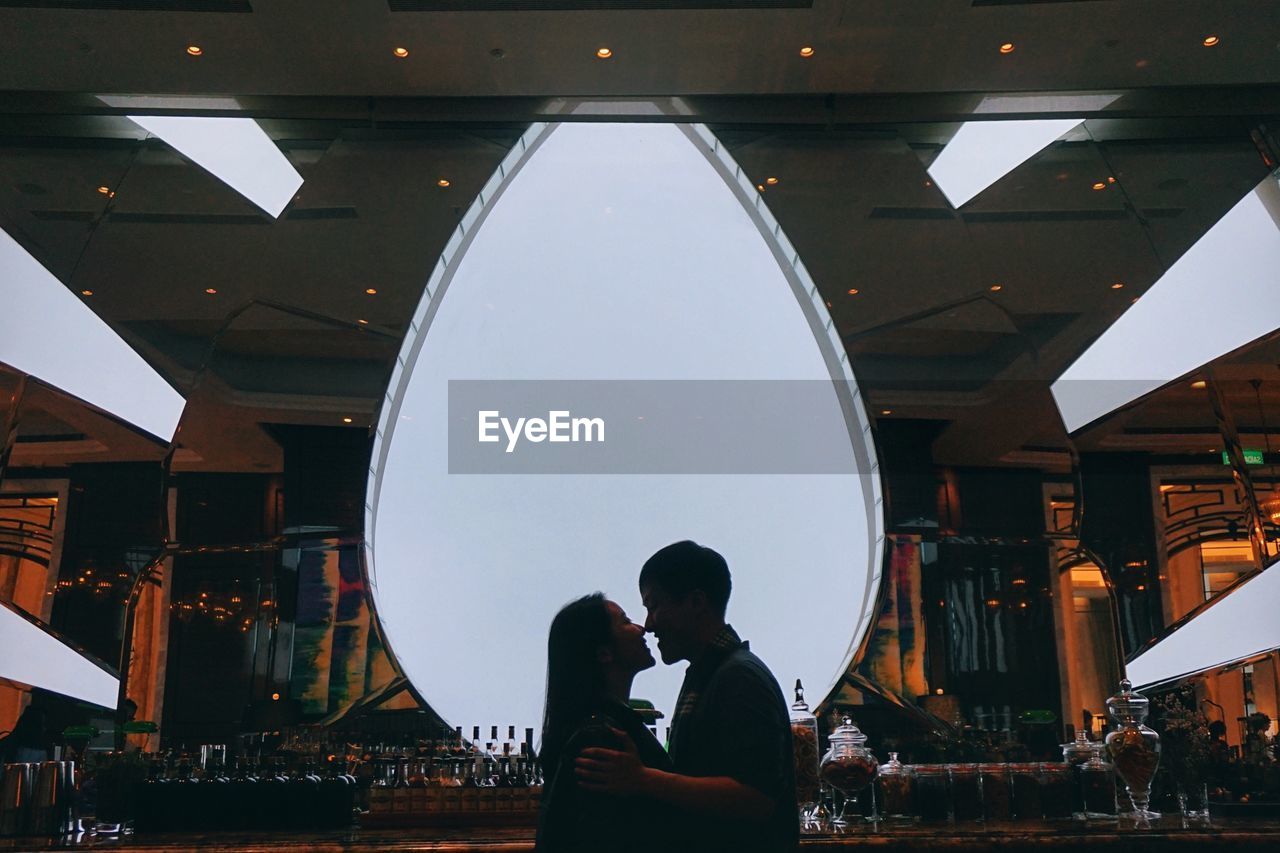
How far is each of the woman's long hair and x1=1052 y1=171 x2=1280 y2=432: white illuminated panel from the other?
4.26 meters

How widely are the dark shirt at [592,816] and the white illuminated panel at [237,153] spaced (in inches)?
186

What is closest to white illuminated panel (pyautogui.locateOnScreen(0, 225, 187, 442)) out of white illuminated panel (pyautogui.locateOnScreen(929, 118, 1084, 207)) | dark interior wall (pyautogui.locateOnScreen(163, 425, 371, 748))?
dark interior wall (pyautogui.locateOnScreen(163, 425, 371, 748))

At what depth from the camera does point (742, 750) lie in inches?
76.9

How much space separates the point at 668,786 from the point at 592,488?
4158 millimetres

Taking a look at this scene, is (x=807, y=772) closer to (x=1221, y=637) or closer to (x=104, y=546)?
(x=1221, y=637)

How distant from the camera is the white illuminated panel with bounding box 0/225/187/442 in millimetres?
5414

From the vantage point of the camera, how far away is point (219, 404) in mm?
5418

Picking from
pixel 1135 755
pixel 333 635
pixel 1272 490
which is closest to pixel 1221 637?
pixel 1272 490

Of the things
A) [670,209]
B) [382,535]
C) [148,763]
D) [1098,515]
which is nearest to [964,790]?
[1098,515]

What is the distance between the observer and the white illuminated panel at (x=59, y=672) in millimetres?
5098

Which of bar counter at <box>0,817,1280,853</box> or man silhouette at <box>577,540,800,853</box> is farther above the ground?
man silhouette at <box>577,540,800,853</box>

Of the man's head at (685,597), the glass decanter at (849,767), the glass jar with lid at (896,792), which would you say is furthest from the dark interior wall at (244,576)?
the man's head at (685,597)

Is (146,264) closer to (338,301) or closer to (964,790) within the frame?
(338,301)

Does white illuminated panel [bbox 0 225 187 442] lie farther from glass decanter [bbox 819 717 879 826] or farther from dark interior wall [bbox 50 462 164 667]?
glass decanter [bbox 819 717 879 826]
